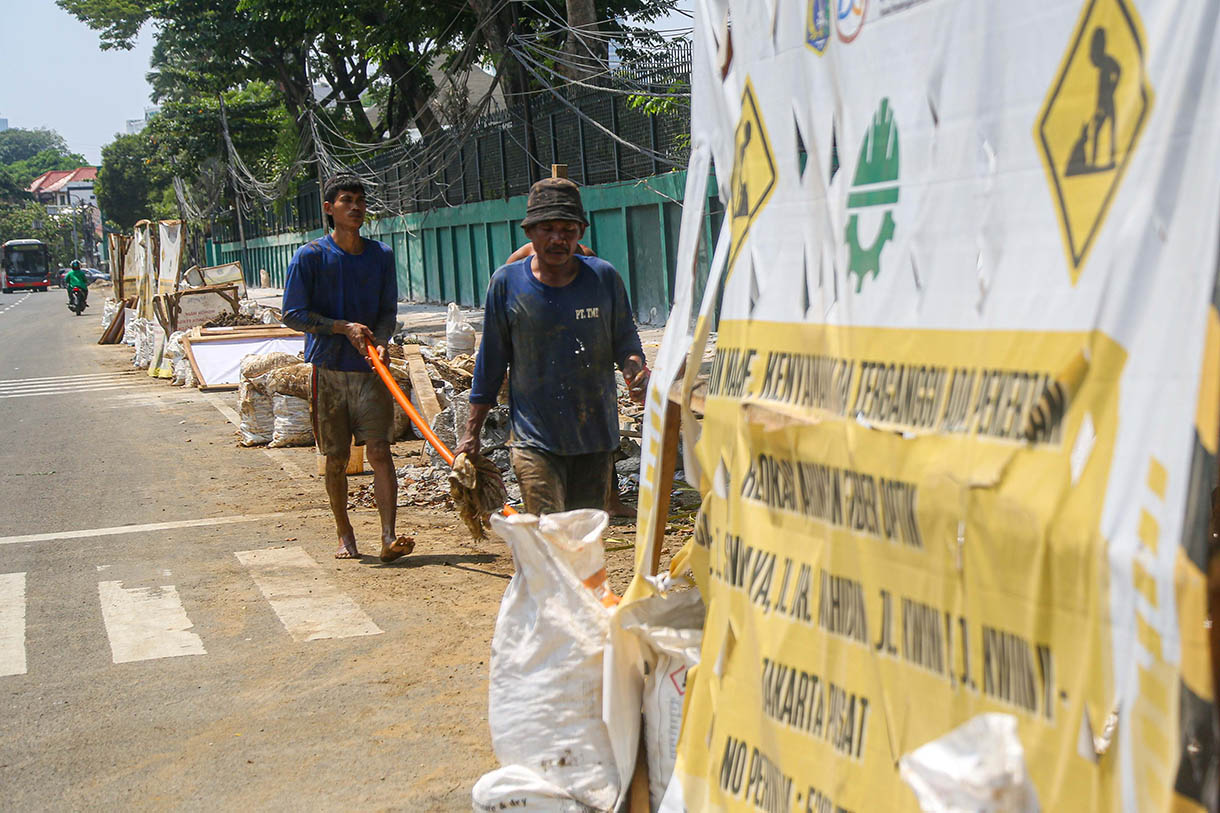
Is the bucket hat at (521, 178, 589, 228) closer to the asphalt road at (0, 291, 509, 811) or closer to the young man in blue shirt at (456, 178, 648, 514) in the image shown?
the young man in blue shirt at (456, 178, 648, 514)

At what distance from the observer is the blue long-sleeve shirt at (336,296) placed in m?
6.61

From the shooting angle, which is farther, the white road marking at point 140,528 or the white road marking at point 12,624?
the white road marking at point 140,528

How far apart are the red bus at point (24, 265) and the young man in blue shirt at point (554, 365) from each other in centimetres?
8594

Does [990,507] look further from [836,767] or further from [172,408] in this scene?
[172,408]

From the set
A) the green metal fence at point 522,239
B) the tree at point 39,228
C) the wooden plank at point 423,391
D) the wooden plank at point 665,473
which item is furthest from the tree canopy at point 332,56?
the tree at point 39,228

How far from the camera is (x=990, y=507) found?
2.02 metres

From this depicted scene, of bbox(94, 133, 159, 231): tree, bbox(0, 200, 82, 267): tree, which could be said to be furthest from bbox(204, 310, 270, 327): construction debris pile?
bbox(0, 200, 82, 267): tree

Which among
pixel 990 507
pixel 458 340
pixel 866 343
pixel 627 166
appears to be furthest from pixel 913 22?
pixel 627 166

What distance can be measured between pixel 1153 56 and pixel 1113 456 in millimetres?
569

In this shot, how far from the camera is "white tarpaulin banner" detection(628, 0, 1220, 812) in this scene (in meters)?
1.72

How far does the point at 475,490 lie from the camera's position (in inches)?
213

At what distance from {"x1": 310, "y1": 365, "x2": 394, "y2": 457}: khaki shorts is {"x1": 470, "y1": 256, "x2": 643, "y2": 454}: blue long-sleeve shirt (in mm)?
1890

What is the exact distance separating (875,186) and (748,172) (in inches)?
21.9

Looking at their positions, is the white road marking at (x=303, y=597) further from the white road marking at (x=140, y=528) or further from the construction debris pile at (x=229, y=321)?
the construction debris pile at (x=229, y=321)
